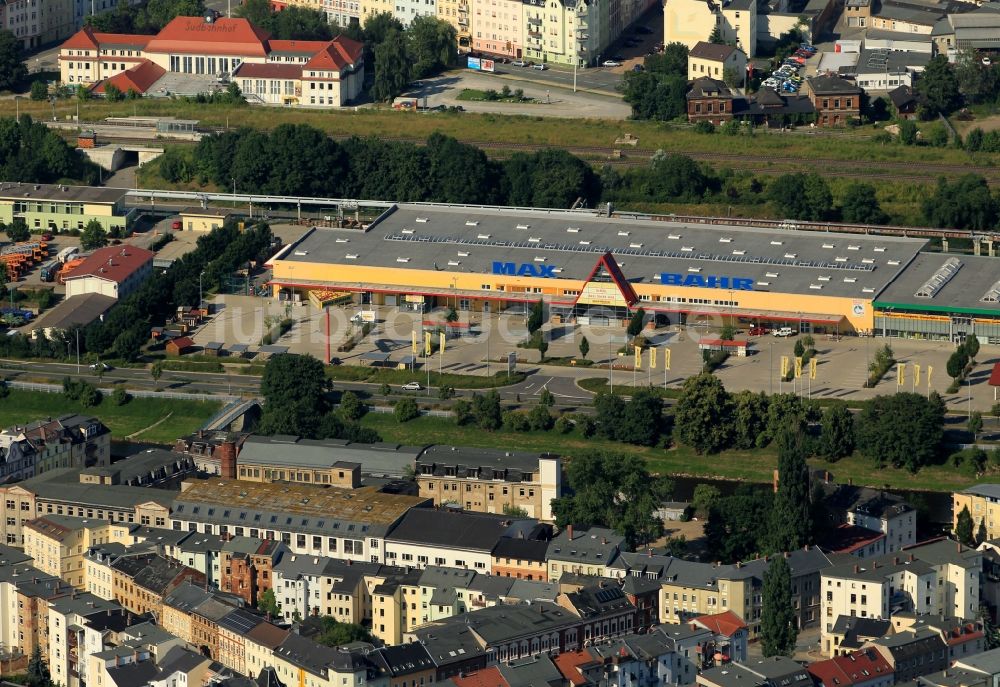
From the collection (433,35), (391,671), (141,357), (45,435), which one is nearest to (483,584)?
(391,671)

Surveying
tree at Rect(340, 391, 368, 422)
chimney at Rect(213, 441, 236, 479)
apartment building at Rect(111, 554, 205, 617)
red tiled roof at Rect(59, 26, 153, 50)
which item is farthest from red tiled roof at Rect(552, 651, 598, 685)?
red tiled roof at Rect(59, 26, 153, 50)

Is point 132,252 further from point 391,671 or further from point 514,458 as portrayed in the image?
point 391,671

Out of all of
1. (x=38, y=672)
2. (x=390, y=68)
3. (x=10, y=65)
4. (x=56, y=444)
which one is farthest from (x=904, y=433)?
(x=10, y=65)

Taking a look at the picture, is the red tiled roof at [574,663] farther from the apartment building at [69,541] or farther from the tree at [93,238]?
the tree at [93,238]

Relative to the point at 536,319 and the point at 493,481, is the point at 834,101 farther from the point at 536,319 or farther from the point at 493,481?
the point at 493,481

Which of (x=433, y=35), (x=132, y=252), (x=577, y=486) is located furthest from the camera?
(x=433, y=35)

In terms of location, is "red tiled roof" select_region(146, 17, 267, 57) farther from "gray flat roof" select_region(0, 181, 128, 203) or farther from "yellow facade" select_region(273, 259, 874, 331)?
"yellow facade" select_region(273, 259, 874, 331)

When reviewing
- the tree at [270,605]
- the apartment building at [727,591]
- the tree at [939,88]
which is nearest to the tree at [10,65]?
the tree at [939,88]
